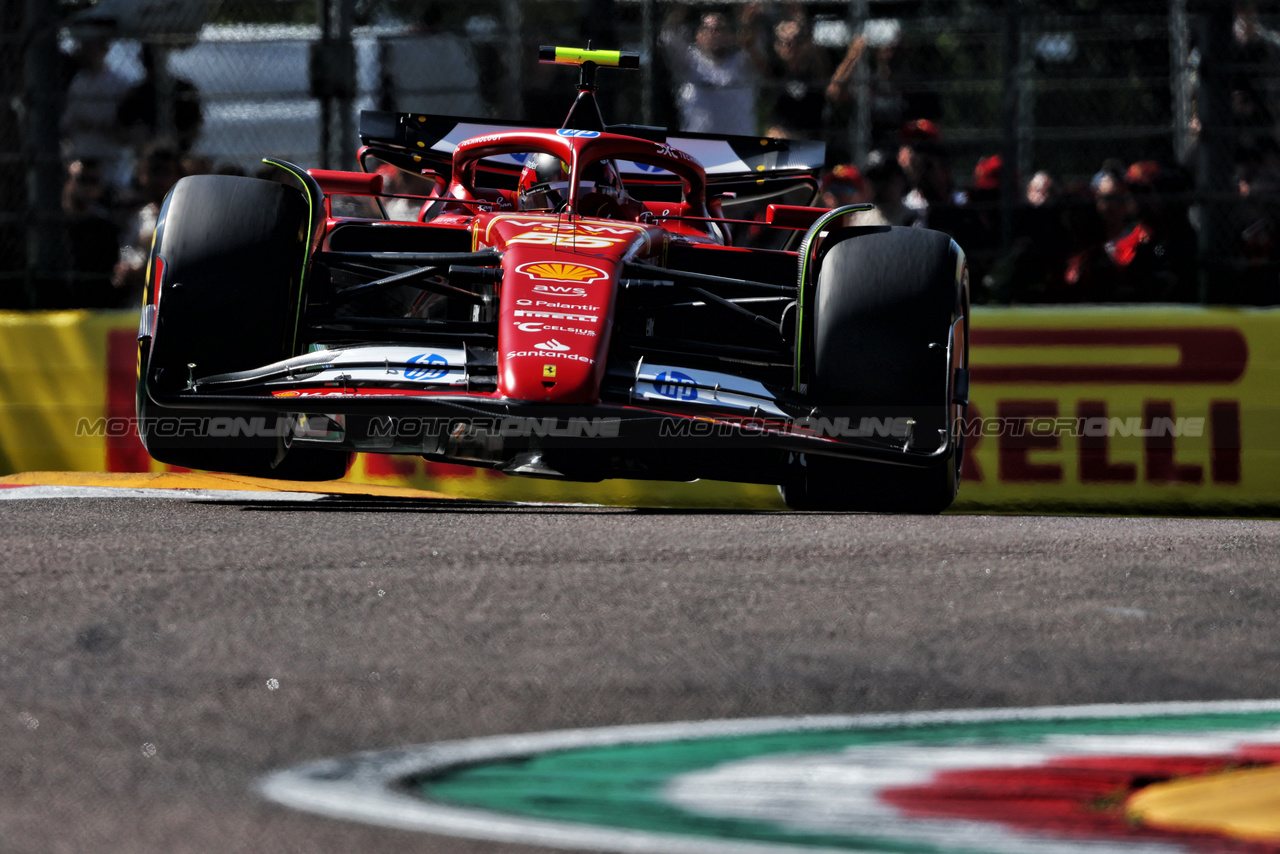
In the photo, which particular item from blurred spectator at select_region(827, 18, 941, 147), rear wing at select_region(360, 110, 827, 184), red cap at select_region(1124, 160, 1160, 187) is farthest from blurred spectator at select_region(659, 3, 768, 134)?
red cap at select_region(1124, 160, 1160, 187)

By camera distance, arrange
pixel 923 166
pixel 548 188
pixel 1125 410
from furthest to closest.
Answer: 1. pixel 923 166
2. pixel 1125 410
3. pixel 548 188

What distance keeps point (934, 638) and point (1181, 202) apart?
4.45 m

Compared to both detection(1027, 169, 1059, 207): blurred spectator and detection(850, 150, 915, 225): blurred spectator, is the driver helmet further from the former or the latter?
detection(1027, 169, 1059, 207): blurred spectator

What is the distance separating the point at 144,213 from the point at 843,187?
344cm

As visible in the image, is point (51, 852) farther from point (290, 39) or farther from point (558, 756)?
point (290, 39)

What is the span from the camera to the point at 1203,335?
22.4ft

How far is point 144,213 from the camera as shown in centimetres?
878

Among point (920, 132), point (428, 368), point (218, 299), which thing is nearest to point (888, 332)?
point (428, 368)

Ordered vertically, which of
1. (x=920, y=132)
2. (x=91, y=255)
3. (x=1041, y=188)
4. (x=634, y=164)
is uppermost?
(x=920, y=132)

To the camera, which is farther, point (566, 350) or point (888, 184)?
point (888, 184)

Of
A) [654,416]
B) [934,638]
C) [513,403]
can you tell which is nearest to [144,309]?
[513,403]

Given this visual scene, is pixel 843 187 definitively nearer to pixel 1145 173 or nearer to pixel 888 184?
pixel 888 184

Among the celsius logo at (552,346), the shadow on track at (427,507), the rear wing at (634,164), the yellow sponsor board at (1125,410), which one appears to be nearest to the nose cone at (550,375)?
the celsius logo at (552,346)

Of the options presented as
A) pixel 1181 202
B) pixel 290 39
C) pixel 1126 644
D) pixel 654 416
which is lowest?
pixel 1126 644
